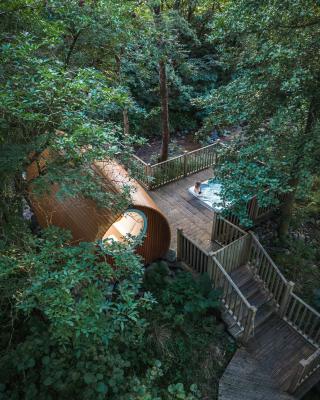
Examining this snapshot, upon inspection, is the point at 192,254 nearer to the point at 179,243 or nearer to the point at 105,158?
the point at 179,243

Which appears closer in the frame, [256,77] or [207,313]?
[256,77]

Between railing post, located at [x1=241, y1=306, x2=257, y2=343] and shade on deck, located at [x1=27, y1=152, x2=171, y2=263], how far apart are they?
8.58 ft

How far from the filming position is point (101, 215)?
6.43m

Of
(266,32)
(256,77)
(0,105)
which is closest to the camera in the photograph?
(0,105)

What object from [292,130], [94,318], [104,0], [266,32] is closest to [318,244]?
[292,130]

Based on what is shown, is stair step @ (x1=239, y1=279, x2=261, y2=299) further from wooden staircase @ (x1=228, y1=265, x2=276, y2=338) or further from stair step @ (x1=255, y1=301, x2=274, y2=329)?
stair step @ (x1=255, y1=301, x2=274, y2=329)

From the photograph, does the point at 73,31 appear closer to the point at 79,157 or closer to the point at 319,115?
the point at 79,157

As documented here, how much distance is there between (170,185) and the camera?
36.4 ft

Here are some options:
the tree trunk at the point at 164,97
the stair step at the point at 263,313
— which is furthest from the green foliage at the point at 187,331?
the tree trunk at the point at 164,97

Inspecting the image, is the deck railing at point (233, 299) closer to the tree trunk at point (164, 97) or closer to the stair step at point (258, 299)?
the stair step at point (258, 299)

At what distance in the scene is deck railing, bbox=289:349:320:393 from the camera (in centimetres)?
596

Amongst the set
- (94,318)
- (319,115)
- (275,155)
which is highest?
(319,115)

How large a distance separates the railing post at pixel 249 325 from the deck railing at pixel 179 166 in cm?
532

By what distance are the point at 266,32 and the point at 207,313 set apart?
20.0ft
